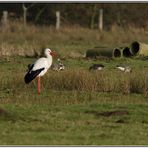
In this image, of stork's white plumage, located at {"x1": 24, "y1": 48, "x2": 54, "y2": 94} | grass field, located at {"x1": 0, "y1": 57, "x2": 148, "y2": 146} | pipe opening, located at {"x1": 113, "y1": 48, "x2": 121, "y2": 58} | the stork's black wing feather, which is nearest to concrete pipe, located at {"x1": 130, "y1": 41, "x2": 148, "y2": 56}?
pipe opening, located at {"x1": 113, "y1": 48, "x2": 121, "y2": 58}

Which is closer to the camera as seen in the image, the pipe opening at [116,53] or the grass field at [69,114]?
the grass field at [69,114]

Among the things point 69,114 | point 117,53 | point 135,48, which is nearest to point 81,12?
point 135,48

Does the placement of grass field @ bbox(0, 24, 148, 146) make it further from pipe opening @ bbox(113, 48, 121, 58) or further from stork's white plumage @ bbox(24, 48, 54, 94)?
pipe opening @ bbox(113, 48, 121, 58)

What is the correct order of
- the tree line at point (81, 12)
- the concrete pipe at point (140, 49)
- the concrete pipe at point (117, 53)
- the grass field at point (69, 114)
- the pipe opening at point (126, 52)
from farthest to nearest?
the tree line at point (81, 12), the pipe opening at point (126, 52), the concrete pipe at point (140, 49), the concrete pipe at point (117, 53), the grass field at point (69, 114)

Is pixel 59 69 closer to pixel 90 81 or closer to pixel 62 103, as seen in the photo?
pixel 90 81

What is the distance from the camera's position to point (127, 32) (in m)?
35.6

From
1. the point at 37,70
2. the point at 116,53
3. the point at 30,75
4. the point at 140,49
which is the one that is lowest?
the point at 30,75

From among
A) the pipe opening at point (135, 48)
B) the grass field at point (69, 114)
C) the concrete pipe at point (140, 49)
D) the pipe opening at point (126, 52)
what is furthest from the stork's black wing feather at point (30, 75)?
the pipe opening at point (135, 48)

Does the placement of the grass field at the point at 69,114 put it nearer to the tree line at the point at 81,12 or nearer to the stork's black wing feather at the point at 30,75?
the stork's black wing feather at the point at 30,75

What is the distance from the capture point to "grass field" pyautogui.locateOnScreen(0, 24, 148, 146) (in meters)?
10.7

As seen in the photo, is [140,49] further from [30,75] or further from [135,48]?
[30,75]

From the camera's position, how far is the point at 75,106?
44.3 ft

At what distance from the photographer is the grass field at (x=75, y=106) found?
421 inches

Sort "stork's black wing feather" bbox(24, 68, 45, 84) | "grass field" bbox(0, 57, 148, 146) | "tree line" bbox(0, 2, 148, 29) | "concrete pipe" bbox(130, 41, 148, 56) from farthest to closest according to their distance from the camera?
"tree line" bbox(0, 2, 148, 29) < "concrete pipe" bbox(130, 41, 148, 56) < "stork's black wing feather" bbox(24, 68, 45, 84) < "grass field" bbox(0, 57, 148, 146)
